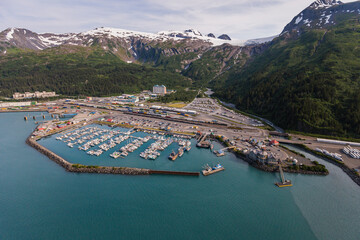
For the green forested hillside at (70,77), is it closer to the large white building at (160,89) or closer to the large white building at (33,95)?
the large white building at (33,95)

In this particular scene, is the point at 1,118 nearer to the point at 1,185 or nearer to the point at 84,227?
the point at 1,185

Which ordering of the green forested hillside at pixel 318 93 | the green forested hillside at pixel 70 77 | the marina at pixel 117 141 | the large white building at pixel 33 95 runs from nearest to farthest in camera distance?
the marina at pixel 117 141
the green forested hillside at pixel 318 93
the large white building at pixel 33 95
the green forested hillside at pixel 70 77

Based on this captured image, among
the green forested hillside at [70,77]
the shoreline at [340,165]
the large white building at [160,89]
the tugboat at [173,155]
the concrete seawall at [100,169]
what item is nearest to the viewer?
the shoreline at [340,165]

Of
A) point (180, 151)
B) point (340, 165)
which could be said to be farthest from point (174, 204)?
point (340, 165)

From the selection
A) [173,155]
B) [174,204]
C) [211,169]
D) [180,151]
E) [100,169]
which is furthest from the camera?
[180,151]

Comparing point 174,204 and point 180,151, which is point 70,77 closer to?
point 180,151

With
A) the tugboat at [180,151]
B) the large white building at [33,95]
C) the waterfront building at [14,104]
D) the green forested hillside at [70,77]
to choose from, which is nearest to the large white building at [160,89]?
the green forested hillside at [70,77]
